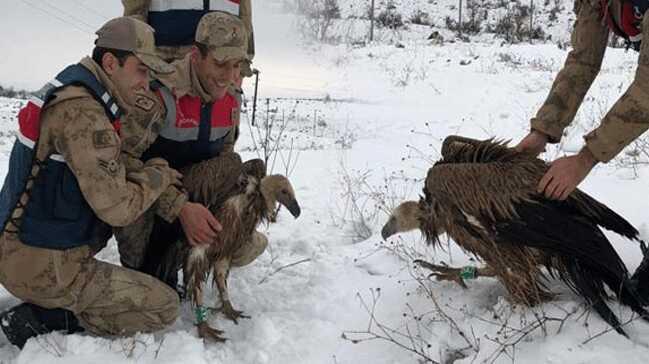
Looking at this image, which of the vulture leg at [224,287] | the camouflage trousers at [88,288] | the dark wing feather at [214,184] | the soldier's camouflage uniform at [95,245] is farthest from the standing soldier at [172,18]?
the camouflage trousers at [88,288]

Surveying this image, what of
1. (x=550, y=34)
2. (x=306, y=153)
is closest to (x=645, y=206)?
(x=306, y=153)

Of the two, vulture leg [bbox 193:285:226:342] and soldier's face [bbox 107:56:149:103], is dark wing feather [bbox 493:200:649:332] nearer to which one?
vulture leg [bbox 193:285:226:342]

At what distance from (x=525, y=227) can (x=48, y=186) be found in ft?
8.18

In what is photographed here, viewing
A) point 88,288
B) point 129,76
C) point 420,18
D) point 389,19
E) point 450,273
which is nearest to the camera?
point 129,76

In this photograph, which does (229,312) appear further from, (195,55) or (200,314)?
(195,55)

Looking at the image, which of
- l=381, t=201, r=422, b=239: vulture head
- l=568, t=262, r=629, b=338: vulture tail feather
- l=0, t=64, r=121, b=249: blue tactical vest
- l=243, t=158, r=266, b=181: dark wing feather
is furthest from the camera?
l=381, t=201, r=422, b=239: vulture head

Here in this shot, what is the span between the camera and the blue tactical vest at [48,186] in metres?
2.95

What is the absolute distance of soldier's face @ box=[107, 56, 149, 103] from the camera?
3.07 meters

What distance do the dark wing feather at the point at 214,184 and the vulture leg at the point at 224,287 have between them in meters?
0.37

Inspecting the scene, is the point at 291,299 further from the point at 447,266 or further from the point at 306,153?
the point at 306,153

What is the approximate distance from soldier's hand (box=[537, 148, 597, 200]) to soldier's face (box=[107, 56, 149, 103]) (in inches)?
86.5

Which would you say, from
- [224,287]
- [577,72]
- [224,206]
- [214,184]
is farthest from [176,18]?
[577,72]

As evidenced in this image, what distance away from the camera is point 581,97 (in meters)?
3.67

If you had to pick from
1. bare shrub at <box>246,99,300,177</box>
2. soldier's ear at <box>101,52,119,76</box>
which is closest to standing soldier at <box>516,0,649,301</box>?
soldier's ear at <box>101,52,119,76</box>
